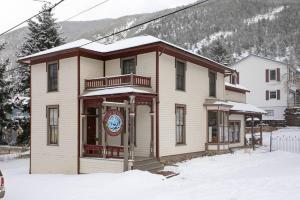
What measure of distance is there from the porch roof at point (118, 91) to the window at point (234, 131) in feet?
40.7

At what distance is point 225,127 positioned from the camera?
99.3 ft

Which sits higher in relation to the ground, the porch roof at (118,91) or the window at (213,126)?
the porch roof at (118,91)

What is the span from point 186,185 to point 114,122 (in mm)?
5098

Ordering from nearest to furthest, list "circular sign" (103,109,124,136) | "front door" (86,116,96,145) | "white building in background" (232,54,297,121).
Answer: "circular sign" (103,109,124,136), "front door" (86,116,96,145), "white building in background" (232,54,297,121)

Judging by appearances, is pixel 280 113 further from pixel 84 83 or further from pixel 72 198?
pixel 72 198

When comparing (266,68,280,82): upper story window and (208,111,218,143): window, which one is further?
(266,68,280,82): upper story window

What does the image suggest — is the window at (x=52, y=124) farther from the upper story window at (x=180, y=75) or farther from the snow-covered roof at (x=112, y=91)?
the upper story window at (x=180, y=75)

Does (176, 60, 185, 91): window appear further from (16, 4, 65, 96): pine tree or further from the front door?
(16, 4, 65, 96): pine tree

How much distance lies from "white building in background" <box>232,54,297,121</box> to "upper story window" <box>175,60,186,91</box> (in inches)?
1385

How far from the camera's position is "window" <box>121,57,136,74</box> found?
24.2m

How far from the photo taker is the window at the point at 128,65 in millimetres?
24219

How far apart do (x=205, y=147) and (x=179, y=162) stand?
4478mm

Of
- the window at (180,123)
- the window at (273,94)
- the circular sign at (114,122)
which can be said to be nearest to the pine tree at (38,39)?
the window at (180,123)

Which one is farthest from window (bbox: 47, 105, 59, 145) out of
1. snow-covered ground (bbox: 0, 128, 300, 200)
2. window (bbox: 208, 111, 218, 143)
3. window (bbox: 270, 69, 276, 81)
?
window (bbox: 270, 69, 276, 81)
